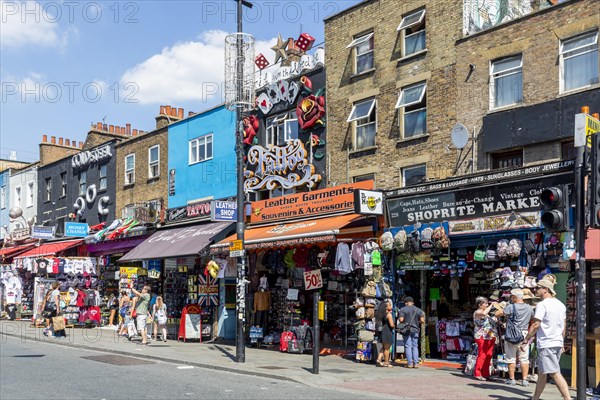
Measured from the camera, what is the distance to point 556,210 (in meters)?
10.0

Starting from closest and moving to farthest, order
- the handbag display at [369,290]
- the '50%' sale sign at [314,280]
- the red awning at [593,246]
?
1. the red awning at [593,246]
2. the '50%' sale sign at [314,280]
3. the handbag display at [369,290]

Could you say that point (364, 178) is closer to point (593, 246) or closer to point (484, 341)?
point (484, 341)

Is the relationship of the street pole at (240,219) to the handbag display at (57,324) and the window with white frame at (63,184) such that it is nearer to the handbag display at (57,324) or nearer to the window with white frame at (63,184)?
the handbag display at (57,324)

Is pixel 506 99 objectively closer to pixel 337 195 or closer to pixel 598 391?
pixel 337 195

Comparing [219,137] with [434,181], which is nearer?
[434,181]

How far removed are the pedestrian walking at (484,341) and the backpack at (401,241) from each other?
120 inches

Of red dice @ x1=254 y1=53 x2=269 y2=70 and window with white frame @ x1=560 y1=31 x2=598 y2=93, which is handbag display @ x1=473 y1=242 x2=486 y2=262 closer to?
window with white frame @ x1=560 y1=31 x2=598 y2=93

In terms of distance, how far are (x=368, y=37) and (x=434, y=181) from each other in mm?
6647

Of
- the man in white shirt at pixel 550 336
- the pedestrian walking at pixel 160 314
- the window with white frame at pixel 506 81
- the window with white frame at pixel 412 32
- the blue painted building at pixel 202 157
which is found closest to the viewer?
the man in white shirt at pixel 550 336

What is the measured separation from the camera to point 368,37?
2098 cm

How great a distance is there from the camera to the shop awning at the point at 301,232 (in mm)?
17359

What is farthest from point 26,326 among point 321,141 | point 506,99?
point 506,99

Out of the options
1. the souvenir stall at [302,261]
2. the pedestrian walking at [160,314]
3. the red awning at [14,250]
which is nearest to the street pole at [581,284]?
the souvenir stall at [302,261]

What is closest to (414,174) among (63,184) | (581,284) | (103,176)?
(581,284)
